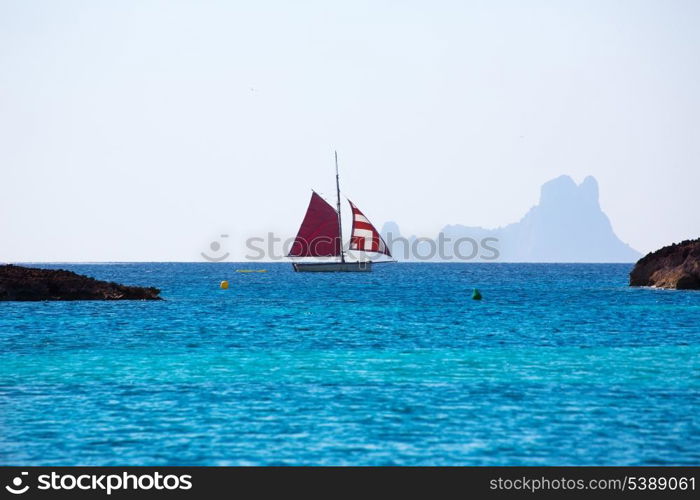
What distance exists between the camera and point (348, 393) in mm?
27031

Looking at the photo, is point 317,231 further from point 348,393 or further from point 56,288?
point 348,393

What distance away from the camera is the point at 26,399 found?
2617cm

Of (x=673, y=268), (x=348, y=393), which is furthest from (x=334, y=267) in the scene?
(x=348, y=393)

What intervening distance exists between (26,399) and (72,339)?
1883 centimetres

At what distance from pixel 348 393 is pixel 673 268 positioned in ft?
273

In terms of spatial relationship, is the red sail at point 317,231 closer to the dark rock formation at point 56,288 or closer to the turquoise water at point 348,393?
the dark rock formation at point 56,288

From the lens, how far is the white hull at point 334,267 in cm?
15838

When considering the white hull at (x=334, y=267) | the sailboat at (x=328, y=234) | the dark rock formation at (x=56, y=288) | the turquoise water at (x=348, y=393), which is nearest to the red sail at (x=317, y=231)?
the sailboat at (x=328, y=234)

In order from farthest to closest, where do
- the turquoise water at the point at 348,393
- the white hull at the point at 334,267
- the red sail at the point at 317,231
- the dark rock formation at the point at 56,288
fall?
the white hull at the point at 334,267, the red sail at the point at 317,231, the dark rock formation at the point at 56,288, the turquoise water at the point at 348,393

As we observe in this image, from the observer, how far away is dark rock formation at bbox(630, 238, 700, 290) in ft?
325

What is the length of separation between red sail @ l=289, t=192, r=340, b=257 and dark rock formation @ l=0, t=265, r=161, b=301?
61148mm

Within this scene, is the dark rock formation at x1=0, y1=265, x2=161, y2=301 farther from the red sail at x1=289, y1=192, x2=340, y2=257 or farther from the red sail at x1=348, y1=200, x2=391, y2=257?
the red sail at x1=348, y1=200, x2=391, y2=257

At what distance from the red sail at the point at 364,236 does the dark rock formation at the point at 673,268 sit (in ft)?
142

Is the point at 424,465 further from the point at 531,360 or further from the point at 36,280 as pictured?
the point at 36,280
